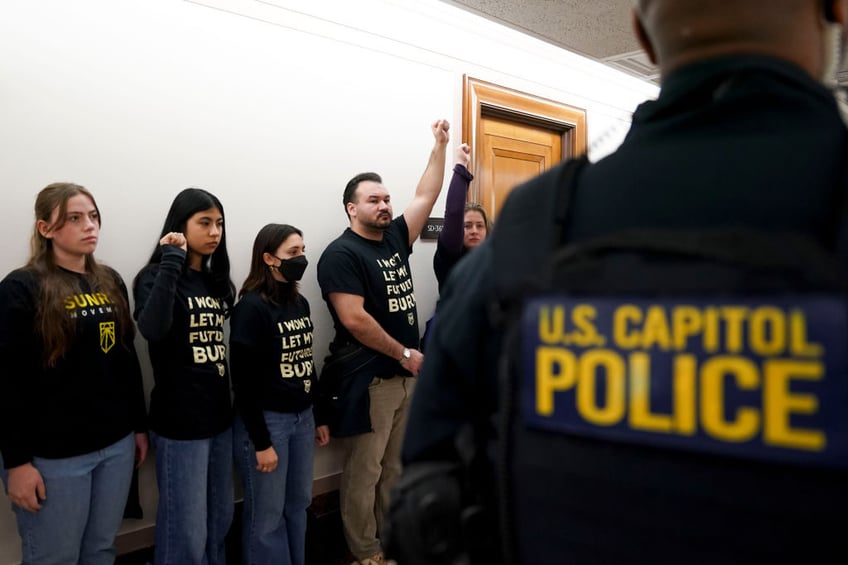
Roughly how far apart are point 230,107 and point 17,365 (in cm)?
129

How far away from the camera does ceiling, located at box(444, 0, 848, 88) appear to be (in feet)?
9.41

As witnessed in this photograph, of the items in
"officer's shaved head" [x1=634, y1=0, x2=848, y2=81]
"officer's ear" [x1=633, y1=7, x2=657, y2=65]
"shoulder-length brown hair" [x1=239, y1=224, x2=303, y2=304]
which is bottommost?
"shoulder-length brown hair" [x1=239, y1=224, x2=303, y2=304]

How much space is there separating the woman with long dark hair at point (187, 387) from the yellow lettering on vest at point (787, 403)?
5.63 feet

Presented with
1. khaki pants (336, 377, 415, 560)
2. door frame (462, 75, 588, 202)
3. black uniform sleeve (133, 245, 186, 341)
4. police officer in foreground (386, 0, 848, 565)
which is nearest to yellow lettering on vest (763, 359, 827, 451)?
police officer in foreground (386, 0, 848, 565)

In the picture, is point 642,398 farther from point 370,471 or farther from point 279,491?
point 370,471

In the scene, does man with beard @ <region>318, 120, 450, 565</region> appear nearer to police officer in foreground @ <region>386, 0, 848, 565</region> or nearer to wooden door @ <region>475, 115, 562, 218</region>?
wooden door @ <region>475, 115, 562, 218</region>

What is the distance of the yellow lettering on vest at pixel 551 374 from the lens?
0.56 meters

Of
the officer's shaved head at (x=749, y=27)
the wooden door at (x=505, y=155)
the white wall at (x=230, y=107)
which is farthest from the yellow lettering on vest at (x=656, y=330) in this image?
the wooden door at (x=505, y=155)

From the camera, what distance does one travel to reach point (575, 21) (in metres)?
3.08

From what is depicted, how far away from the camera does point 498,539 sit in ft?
2.07

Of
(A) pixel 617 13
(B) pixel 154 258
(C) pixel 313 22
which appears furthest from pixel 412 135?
(B) pixel 154 258

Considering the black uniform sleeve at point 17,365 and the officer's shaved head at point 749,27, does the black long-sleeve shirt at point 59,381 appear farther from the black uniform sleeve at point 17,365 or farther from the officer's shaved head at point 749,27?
the officer's shaved head at point 749,27

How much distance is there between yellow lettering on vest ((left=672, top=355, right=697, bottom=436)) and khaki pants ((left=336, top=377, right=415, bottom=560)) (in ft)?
6.33

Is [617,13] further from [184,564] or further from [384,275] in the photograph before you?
[184,564]
